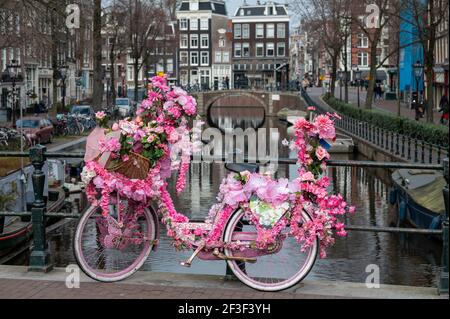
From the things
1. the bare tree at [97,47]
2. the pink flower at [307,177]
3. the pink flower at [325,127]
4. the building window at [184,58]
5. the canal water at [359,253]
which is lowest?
the canal water at [359,253]

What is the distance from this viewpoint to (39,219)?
6.76 m

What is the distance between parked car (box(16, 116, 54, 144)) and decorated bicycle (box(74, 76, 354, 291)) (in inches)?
1021

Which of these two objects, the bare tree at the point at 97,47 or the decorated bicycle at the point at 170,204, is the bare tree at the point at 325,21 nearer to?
the bare tree at the point at 97,47

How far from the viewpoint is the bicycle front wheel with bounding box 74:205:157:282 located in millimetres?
6191

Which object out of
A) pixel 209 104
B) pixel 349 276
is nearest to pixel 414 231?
pixel 349 276

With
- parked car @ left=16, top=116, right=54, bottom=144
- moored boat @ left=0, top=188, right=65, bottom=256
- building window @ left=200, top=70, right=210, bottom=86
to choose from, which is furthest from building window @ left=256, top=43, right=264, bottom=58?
moored boat @ left=0, top=188, right=65, bottom=256

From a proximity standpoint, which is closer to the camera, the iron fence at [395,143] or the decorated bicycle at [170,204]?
the decorated bicycle at [170,204]

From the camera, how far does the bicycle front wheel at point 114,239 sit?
20.3 ft

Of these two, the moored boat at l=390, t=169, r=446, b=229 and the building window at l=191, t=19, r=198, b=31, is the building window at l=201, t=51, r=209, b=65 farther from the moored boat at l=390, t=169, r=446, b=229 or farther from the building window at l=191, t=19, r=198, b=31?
the moored boat at l=390, t=169, r=446, b=229

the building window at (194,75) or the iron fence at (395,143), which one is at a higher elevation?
the building window at (194,75)

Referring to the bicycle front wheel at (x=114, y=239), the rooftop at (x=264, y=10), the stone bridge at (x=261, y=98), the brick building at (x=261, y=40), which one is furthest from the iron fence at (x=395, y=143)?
the rooftop at (x=264, y=10)

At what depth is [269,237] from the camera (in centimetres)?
604
